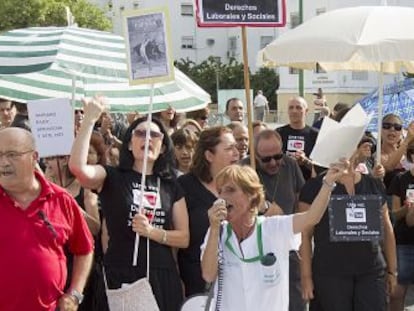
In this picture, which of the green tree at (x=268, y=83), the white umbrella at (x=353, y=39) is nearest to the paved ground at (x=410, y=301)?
the white umbrella at (x=353, y=39)

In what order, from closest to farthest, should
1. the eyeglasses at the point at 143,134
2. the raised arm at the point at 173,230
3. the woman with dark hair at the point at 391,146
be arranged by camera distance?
the raised arm at the point at 173,230
the eyeglasses at the point at 143,134
the woman with dark hair at the point at 391,146

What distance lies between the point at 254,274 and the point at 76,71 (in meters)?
2.79

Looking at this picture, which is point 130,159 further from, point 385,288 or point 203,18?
point 385,288

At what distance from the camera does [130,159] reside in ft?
15.8

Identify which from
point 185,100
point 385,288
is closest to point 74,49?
point 185,100

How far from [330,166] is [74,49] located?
9.50 feet

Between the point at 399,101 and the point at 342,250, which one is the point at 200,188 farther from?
the point at 399,101

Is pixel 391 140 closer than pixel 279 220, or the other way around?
pixel 279 220

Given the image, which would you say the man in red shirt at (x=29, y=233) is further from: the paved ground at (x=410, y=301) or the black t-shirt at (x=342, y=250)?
→ the paved ground at (x=410, y=301)

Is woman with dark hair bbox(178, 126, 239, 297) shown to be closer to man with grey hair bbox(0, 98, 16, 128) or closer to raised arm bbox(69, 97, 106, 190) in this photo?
raised arm bbox(69, 97, 106, 190)

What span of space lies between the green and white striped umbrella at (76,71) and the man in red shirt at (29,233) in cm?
205

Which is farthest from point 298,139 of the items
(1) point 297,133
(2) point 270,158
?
(2) point 270,158

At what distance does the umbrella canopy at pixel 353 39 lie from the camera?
5754mm

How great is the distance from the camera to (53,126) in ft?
17.0
